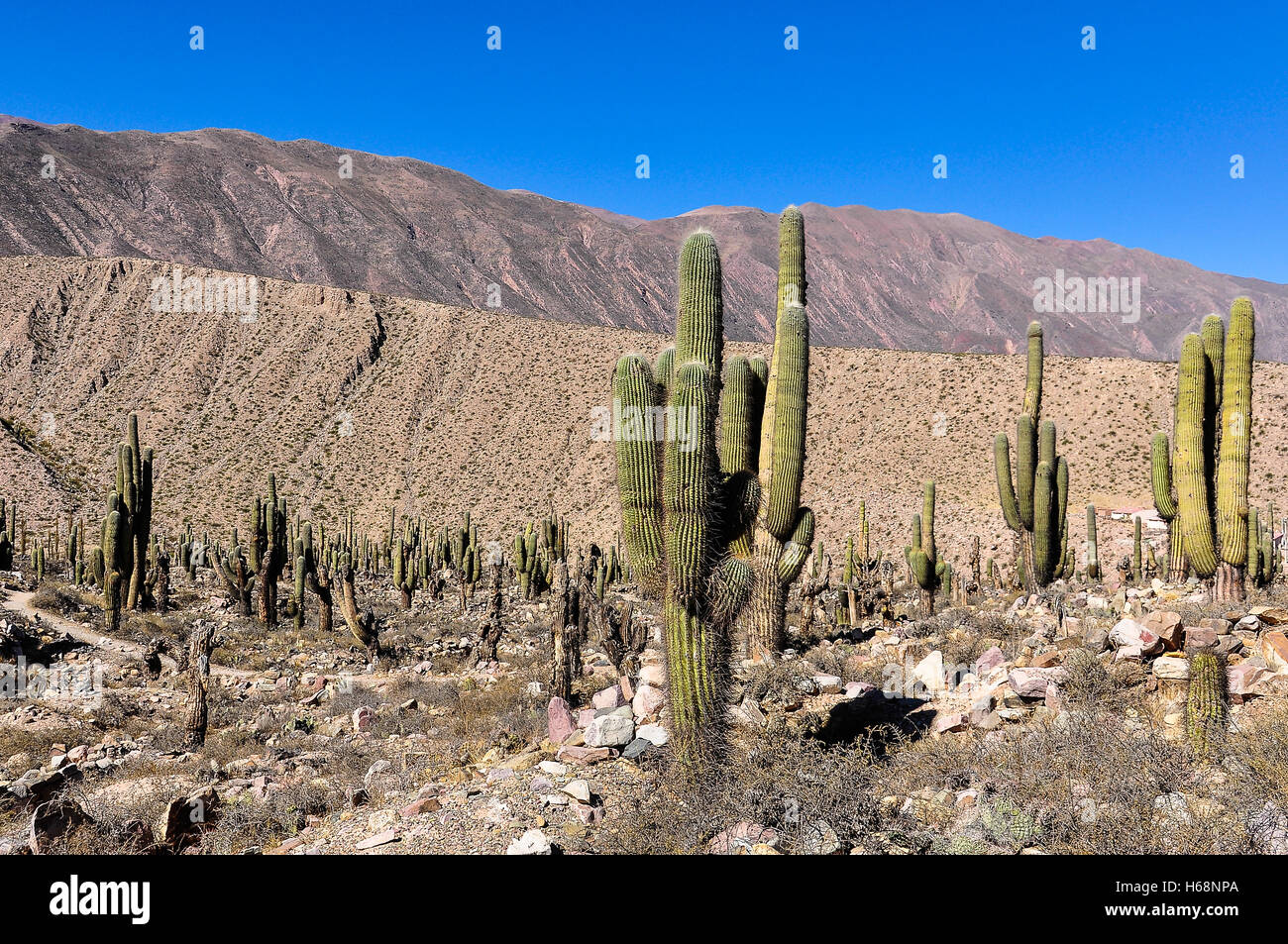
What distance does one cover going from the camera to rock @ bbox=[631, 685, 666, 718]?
7738mm

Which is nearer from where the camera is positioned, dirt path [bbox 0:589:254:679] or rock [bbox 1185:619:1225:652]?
rock [bbox 1185:619:1225:652]

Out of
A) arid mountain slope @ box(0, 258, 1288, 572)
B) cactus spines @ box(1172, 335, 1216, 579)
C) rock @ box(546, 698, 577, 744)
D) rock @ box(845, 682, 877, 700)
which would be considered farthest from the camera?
arid mountain slope @ box(0, 258, 1288, 572)

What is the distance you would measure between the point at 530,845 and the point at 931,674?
5.09 metres

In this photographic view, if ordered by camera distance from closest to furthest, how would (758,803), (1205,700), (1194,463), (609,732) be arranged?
(758,803) < (1205,700) < (609,732) < (1194,463)

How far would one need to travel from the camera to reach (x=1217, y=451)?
11.4 m

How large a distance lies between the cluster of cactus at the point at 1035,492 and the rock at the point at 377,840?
13520 millimetres

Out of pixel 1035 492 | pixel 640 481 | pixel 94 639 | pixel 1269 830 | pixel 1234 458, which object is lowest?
pixel 94 639

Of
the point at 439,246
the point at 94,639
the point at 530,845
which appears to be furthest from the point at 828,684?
the point at 439,246

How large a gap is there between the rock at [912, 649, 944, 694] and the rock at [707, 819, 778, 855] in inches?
148

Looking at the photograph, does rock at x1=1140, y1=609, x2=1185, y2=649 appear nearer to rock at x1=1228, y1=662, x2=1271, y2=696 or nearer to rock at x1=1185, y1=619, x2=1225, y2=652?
rock at x1=1228, y1=662, x2=1271, y2=696

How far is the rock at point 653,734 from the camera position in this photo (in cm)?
680

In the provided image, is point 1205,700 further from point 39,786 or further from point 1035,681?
point 39,786

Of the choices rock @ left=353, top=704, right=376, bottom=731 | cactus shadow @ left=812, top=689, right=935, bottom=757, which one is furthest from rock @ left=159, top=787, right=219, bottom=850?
cactus shadow @ left=812, top=689, right=935, bottom=757
